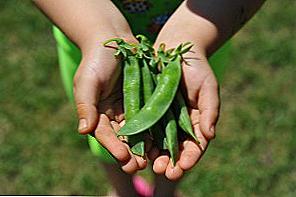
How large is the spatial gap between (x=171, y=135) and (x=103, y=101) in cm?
22

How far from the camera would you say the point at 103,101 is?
1896 millimetres

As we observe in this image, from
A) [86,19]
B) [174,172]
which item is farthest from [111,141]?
[86,19]

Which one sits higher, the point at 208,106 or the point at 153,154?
the point at 208,106

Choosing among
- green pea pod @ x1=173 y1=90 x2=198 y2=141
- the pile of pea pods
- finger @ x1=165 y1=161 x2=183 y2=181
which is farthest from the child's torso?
finger @ x1=165 y1=161 x2=183 y2=181

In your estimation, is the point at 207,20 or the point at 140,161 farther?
the point at 207,20

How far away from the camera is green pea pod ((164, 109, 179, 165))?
180 centimetres

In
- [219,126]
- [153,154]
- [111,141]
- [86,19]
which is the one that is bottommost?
[219,126]

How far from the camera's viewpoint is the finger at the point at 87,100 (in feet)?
5.88

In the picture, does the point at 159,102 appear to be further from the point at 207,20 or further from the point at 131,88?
the point at 207,20

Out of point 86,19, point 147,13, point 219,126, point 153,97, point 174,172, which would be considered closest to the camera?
point 174,172

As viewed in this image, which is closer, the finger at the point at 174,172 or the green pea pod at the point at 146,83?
the finger at the point at 174,172

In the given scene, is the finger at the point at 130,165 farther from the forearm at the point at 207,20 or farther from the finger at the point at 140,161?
the forearm at the point at 207,20

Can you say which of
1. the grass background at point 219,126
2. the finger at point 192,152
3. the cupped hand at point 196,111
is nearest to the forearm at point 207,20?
the cupped hand at point 196,111

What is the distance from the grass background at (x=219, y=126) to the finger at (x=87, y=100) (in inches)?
42.7
